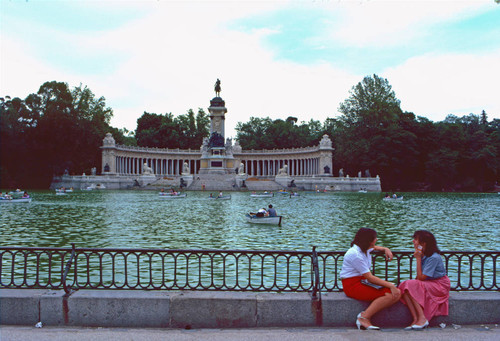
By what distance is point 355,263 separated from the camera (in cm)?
794

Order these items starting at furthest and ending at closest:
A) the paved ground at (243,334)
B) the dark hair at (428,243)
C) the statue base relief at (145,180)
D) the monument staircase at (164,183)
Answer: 1. the statue base relief at (145,180)
2. the monument staircase at (164,183)
3. the dark hair at (428,243)
4. the paved ground at (243,334)

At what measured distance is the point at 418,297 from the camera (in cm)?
763

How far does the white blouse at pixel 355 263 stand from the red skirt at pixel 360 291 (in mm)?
104

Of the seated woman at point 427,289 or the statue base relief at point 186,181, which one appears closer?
the seated woman at point 427,289

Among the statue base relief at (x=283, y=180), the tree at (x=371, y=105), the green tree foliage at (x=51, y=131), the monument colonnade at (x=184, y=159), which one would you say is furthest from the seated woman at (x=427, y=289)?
the monument colonnade at (x=184, y=159)

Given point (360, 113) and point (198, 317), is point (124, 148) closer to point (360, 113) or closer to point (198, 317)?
point (360, 113)

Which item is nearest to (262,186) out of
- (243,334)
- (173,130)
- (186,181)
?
(186,181)

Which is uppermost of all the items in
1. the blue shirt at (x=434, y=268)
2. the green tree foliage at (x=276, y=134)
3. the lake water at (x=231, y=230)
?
the green tree foliage at (x=276, y=134)

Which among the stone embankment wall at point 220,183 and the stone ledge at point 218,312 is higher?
the stone embankment wall at point 220,183

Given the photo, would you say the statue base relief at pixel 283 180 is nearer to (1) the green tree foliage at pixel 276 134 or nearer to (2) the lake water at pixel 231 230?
(1) the green tree foliage at pixel 276 134

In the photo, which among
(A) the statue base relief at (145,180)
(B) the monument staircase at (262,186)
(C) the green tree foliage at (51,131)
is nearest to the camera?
(C) the green tree foliage at (51,131)

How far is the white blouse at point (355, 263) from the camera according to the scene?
790cm

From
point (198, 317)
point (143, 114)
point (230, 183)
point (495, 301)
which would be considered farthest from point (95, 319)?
point (143, 114)

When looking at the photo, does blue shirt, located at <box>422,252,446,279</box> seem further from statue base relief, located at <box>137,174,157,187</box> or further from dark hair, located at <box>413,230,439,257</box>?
statue base relief, located at <box>137,174,157,187</box>
